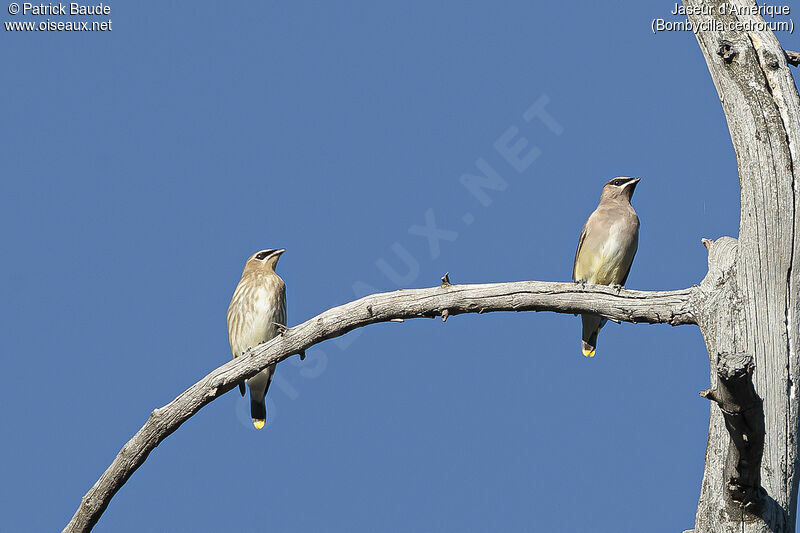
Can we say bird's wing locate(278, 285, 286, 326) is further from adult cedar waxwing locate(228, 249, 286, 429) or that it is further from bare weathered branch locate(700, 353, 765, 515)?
bare weathered branch locate(700, 353, 765, 515)

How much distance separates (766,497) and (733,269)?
1.23 m

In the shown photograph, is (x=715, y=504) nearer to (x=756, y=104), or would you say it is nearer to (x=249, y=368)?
(x=756, y=104)

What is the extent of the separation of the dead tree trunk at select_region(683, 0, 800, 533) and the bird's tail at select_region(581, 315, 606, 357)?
2.94 m

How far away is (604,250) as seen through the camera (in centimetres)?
828

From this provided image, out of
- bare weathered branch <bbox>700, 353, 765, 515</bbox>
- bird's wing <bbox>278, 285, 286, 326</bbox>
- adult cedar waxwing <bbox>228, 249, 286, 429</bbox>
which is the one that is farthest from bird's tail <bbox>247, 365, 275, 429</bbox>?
bare weathered branch <bbox>700, 353, 765, 515</bbox>

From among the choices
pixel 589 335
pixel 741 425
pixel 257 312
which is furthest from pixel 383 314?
pixel 257 312

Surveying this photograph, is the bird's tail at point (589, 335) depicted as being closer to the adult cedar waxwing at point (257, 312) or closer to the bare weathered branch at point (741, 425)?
the adult cedar waxwing at point (257, 312)

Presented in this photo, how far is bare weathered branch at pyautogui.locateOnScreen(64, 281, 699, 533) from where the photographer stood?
18.3 ft

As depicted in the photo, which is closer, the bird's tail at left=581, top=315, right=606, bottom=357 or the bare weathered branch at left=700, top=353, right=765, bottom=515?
the bare weathered branch at left=700, top=353, right=765, bottom=515

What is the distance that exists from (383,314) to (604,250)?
314 cm

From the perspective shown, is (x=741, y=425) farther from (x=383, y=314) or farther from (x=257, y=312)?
(x=257, y=312)

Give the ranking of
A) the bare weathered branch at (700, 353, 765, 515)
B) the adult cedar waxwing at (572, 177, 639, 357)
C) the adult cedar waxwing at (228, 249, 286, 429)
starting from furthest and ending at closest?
1. the adult cedar waxwing at (228, 249, 286, 429)
2. the adult cedar waxwing at (572, 177, 639, 357)
3. the bare weathered branch at (700, 353, 765, 515)

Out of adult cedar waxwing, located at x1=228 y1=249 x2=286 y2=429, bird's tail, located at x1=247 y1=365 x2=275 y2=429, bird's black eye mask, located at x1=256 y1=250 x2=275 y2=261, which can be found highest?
bird's black eye mask, located at x1=256 y1=250 x2=275 y2=261

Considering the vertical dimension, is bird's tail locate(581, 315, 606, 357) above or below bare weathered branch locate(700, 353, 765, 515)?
above
